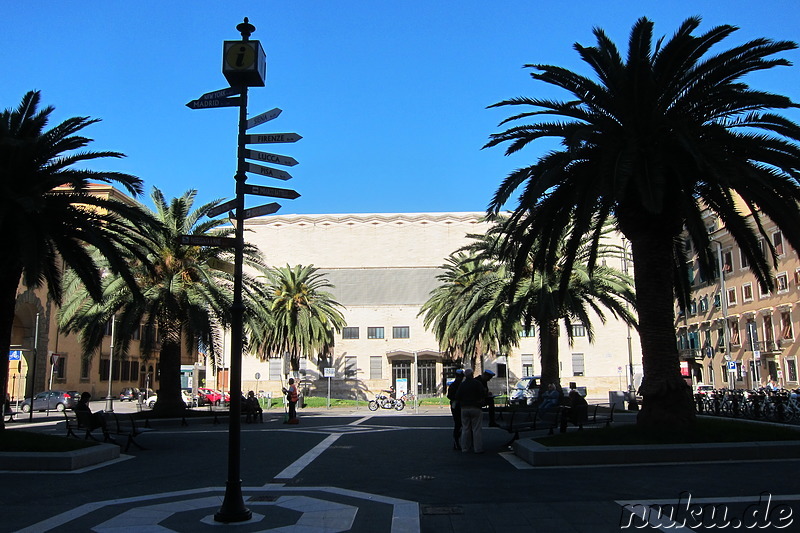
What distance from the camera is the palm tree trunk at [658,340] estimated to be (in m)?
13.1

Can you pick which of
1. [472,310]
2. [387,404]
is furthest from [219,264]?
[387,404]

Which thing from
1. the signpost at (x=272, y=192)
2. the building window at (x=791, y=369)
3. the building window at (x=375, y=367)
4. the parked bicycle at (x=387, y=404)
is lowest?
the parked bicycle at (x=387, y=404)

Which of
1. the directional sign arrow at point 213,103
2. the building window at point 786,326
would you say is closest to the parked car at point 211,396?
the building window at point 786,326

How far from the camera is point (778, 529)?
21.6 feet

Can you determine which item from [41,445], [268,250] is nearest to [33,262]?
[41,445]

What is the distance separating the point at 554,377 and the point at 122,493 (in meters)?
19.6

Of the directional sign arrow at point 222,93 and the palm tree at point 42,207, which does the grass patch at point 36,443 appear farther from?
the directional sign arrow at point 222,93

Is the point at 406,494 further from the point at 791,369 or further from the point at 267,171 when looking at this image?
the point at 791,369

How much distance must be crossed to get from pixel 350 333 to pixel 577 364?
20.3m

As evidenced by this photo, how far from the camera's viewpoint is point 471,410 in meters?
13.6

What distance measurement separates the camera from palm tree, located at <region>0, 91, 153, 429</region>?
44.6 feet

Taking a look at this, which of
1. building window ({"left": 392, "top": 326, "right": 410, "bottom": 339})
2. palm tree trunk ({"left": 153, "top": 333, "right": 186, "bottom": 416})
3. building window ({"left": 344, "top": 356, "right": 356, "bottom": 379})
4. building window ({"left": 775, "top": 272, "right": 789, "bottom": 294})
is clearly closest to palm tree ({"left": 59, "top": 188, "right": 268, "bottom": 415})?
palm tree trunk ({"left": 153, "top": 333, "right": 186, "bottom": 416})

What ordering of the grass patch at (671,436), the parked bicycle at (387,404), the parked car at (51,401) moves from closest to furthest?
the grass patch at (671,436) < the parked bicycle at (387,404) < the parked car at (51,401)

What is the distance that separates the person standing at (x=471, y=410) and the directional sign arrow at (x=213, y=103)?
24.2ft
